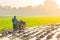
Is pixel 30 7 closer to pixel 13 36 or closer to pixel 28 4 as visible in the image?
pixel 28 4

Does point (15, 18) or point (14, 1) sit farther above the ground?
point (14, 1)

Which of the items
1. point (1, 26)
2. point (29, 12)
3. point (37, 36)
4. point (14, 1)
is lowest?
point (37, 36)

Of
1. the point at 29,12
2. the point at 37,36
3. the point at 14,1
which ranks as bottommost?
the point at 37,36

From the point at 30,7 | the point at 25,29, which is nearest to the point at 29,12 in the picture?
the point at 30,7

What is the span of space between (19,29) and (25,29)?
11cm

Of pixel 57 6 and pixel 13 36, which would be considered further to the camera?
pixel 57 6

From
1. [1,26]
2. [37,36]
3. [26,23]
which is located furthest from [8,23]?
[37,36]

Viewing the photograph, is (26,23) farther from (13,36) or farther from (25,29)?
(13,36)

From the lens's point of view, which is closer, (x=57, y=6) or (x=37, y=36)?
(x=37, y=36)

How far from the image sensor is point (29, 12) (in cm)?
303

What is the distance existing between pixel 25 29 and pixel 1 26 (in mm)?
430

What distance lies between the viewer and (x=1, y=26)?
2.91 meters

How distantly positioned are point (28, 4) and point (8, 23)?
504 millimetres

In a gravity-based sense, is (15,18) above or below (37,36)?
above
